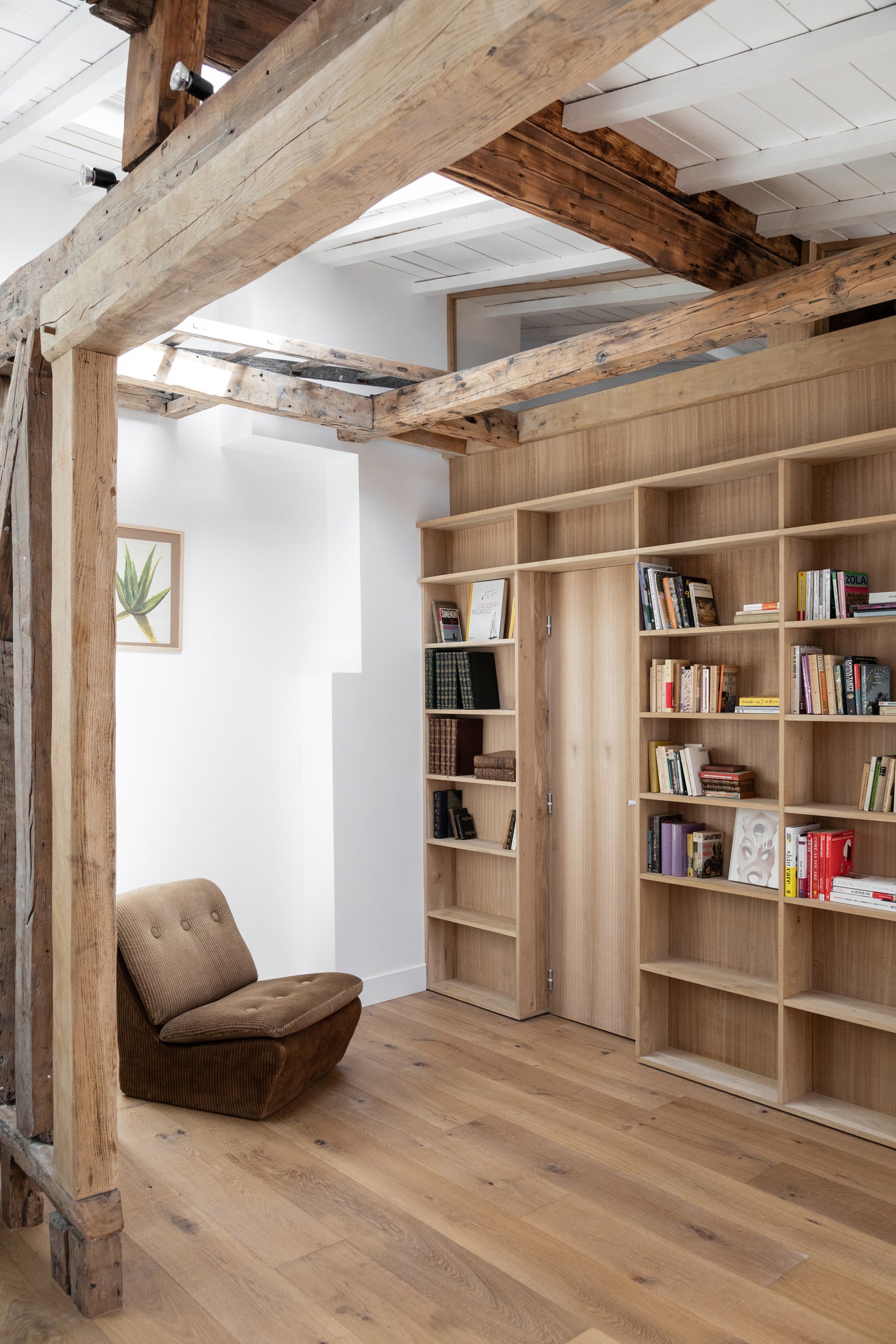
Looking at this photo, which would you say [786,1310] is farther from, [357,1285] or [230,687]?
[230,687]

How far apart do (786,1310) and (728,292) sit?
2897 millimetres

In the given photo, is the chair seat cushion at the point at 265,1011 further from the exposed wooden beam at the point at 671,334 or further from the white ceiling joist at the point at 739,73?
the white ceiling joist at the point at 739,73

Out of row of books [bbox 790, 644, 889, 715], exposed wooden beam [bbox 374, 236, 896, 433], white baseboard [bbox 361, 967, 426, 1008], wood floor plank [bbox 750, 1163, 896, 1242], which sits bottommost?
wood floor plank [bbox 750, 1163, 896, 1242]

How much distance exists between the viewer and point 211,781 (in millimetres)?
4676

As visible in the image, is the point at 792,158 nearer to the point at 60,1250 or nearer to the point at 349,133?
the point at 349,133

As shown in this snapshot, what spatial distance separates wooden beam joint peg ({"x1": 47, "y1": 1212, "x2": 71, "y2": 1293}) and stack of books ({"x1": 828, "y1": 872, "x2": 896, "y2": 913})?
2609mm

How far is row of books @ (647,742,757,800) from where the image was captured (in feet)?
12.7

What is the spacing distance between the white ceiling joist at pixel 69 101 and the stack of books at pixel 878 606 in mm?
2858

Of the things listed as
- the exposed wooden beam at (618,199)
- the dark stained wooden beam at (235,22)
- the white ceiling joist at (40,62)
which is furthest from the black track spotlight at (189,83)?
the white ceiling joist at (40,62)

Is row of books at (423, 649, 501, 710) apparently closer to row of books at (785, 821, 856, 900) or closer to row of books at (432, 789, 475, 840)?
row of books at (432, 789, 475, 840)

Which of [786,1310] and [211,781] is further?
[211,781]

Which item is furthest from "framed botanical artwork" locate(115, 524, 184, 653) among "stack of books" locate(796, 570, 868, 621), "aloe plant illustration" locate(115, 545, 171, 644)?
"stack of books" locate(796, 570, 868, 621)

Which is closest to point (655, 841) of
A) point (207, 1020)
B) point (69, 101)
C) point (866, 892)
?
point (866, 892)

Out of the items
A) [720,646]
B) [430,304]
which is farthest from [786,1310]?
[430,304]
